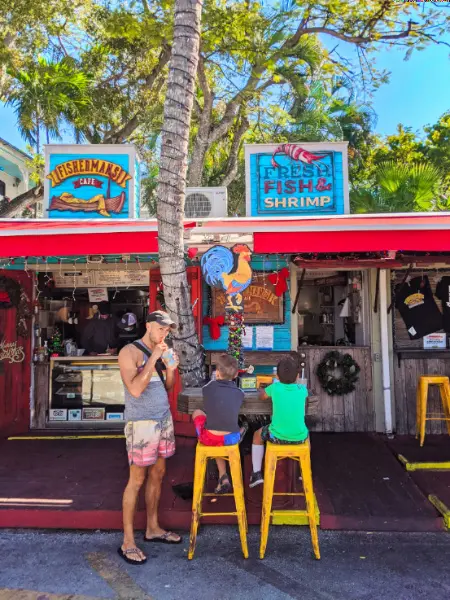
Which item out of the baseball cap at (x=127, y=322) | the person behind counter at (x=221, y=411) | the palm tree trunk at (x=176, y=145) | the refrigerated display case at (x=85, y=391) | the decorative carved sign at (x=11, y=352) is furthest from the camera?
the baseball cap at (x=127, y=322)

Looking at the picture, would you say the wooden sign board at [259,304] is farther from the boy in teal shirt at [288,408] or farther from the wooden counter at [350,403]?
the boy in teal shirt at [288,408]

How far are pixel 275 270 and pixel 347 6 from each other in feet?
25.4

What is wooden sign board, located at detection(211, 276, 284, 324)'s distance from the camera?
668 cm

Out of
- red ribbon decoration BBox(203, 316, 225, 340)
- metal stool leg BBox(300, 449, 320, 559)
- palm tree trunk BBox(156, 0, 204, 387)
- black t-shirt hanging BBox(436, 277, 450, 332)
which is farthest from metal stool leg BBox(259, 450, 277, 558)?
black t-shirt hanging BBox(436, 277, 450, 332)

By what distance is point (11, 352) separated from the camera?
6.73m

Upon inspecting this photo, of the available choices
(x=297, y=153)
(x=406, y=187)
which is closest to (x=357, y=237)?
(x=297, y=153)

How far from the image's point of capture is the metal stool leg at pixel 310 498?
344cm

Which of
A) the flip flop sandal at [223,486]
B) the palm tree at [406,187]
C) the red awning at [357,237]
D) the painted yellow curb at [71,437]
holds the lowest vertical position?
the painted yellow curb at [71,437]

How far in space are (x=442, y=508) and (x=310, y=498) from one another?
146 cm

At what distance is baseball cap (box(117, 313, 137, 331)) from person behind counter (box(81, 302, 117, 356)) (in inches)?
7.4

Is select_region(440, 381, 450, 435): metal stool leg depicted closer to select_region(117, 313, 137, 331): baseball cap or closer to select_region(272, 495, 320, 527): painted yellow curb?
select_region(272, 495, 320, 527): painted yellow curb

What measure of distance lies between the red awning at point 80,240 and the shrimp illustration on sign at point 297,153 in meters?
3.70

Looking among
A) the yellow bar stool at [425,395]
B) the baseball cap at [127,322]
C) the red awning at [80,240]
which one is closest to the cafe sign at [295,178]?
the baseball cap at [127,322]

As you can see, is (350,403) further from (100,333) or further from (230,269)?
(100,333)
